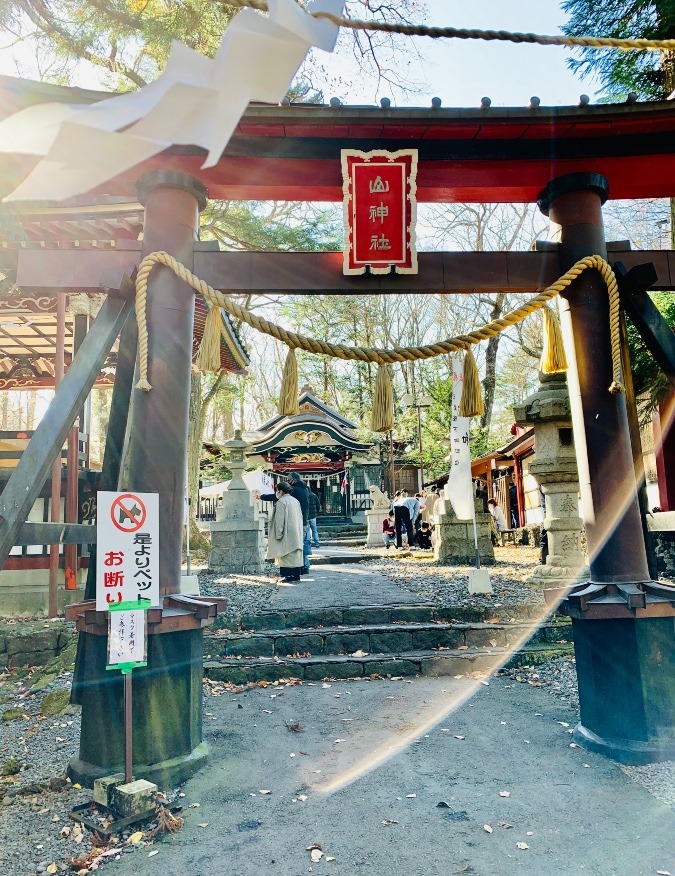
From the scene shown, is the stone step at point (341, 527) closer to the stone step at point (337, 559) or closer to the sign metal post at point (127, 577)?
the stone step at point (337, 559)

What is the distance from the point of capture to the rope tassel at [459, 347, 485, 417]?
4.19 meters

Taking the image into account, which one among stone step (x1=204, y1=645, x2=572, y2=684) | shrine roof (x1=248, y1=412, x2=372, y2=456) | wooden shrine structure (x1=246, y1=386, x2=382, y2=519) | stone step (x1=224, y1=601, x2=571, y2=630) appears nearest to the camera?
stone step (x1=204, y1=645, x2=572, y2=684)

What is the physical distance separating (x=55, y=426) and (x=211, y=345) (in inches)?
45.4

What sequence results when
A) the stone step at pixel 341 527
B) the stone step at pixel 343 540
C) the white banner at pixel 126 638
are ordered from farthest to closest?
the stone step at pixel 341 527
the stone step at pixel 343 540
the white banner at pixel 126 638

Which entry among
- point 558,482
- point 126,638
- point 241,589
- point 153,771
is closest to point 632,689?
point 153,771

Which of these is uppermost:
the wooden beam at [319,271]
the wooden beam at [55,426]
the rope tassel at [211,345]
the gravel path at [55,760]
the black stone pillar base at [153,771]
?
the wooden beam at [319,271]

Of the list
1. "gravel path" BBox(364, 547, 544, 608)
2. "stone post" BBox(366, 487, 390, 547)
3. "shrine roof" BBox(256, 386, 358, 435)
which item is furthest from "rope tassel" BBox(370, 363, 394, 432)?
"shrine roof" BBox(256, 386, 358, 435)

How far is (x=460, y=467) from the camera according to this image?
9.80m

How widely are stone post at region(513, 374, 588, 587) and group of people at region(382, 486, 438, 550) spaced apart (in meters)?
7.25

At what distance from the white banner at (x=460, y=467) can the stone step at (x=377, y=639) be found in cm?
343

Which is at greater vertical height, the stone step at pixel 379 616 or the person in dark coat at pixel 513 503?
the person in dark coat at pixel 513 503

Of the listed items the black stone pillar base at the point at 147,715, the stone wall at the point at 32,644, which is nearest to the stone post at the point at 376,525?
the stone wall at the point at 32,644

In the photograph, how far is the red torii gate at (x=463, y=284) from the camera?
11.4 feet

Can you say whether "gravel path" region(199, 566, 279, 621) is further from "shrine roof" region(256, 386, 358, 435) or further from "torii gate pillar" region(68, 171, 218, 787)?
"shrine roof" region(256, 386, 358, 435)
